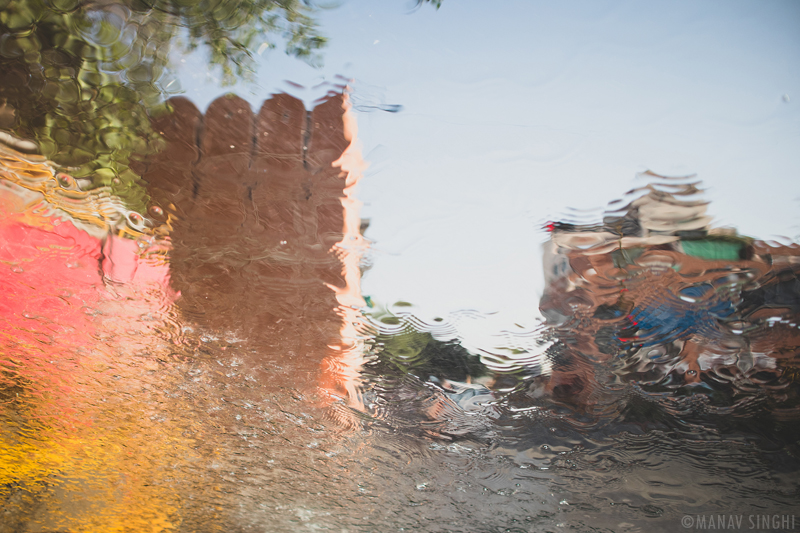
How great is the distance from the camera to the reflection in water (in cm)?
100

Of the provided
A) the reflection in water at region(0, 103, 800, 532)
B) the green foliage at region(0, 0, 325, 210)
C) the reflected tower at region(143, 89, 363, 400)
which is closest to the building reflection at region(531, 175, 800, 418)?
the reflection in water at region(0, 103, 800, 532)

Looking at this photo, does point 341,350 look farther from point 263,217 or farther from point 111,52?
point 111,52

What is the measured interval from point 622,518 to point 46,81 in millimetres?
3646

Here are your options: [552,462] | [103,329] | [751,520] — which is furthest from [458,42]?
[751,520]

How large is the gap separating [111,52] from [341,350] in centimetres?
108

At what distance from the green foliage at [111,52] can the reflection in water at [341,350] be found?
Result: 0.26ft

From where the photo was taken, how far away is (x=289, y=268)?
1199mm

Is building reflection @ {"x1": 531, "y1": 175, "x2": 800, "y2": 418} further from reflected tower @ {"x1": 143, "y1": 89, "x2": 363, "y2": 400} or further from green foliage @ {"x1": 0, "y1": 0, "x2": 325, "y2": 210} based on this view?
green foliage @ {"x1": 0, "y1": 0, "x2": 325, "y2": 210}

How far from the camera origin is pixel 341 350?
145cm

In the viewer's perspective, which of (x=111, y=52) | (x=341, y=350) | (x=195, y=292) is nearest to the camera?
(x=111, y=52)

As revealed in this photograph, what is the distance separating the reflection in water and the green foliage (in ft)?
0.26

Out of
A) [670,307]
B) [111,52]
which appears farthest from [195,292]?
[670,307]

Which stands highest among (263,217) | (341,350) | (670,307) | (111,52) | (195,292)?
(111,52)

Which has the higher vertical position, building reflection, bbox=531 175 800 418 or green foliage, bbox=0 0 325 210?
green foliage, bbox=0 0 325 210
